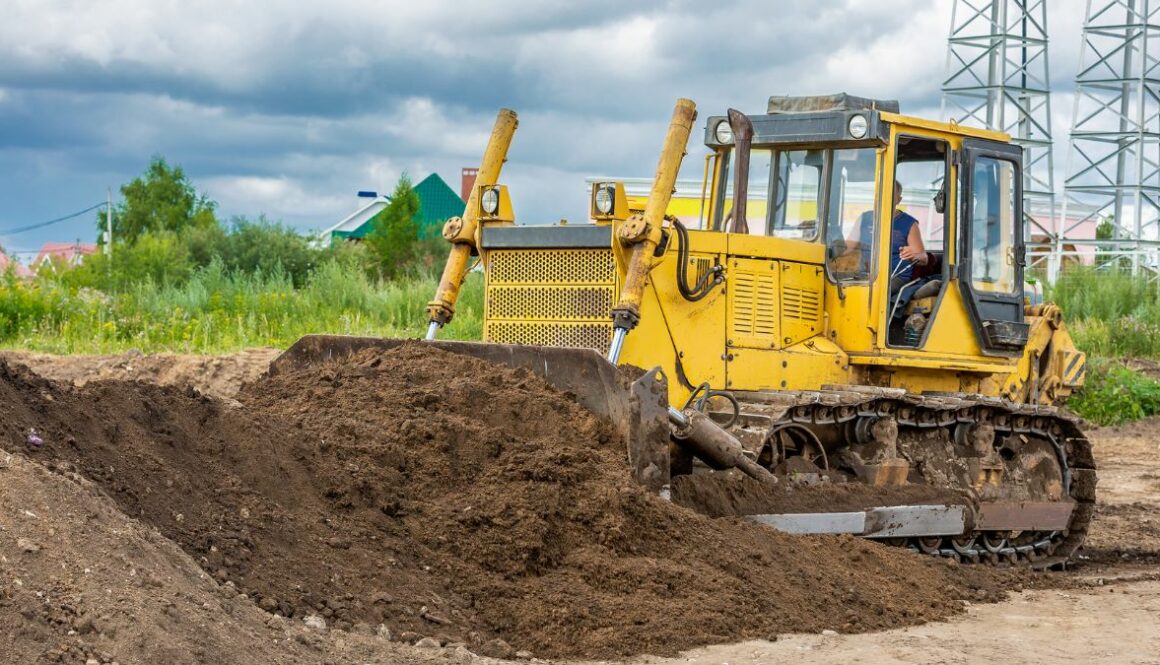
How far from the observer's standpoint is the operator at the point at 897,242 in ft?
34.4

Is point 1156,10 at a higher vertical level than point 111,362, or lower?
higher

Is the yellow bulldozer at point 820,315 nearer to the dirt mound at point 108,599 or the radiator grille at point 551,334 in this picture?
the radiator grille at point 551,334

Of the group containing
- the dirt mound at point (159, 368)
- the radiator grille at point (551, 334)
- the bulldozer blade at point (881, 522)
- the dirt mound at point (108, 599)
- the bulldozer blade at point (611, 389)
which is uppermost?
the radiator grille at point (551, 334)

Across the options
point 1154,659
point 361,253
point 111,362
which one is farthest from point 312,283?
point 1154,659

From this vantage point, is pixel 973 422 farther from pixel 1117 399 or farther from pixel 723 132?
pixel 1117 399

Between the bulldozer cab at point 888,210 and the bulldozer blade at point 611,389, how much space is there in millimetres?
2370

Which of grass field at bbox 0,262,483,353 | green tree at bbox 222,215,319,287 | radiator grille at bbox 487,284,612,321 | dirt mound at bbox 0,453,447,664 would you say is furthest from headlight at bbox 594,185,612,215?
green tree at bbox 222,215,319,287

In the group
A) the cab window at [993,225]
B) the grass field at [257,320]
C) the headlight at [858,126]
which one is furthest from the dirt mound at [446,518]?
the grass field at [257,320]

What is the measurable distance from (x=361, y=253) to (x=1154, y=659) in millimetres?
30018

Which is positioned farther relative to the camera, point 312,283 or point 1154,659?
point 312,283

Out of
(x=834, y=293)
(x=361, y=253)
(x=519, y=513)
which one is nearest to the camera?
(x=519, y=513)

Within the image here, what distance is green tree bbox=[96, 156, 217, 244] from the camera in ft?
190

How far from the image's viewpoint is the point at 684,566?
7730mm

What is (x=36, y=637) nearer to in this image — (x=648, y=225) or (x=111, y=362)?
(x=648, y=225)
